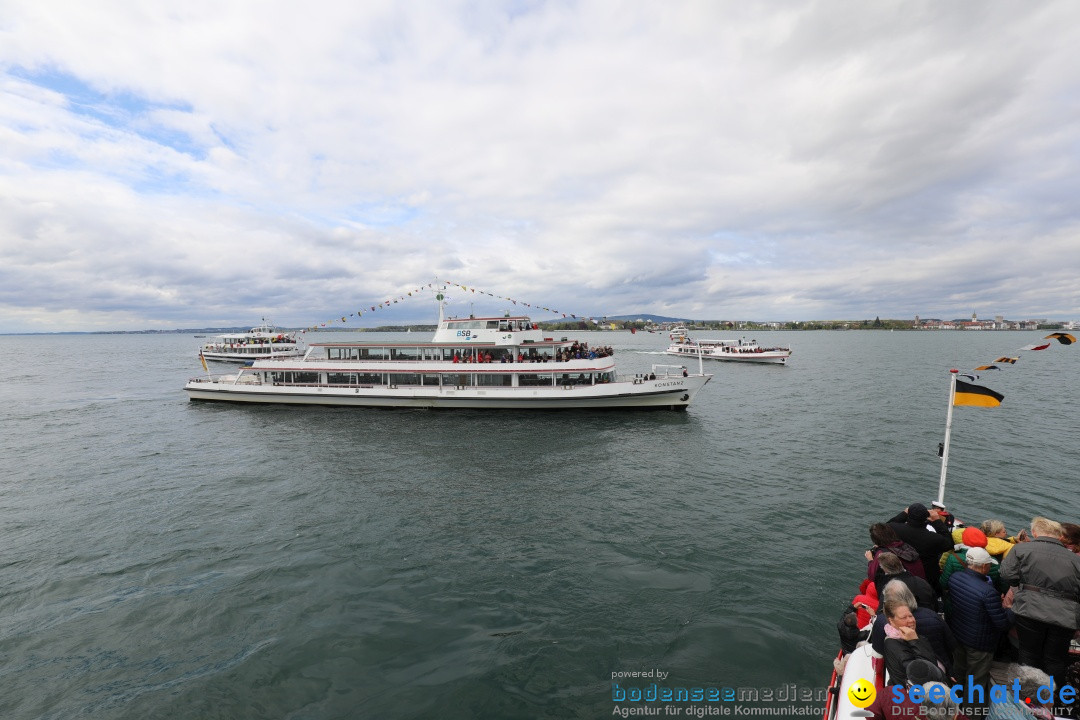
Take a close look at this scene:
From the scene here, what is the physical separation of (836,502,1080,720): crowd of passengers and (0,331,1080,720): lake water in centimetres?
328

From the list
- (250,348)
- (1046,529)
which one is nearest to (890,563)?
(1046,529)

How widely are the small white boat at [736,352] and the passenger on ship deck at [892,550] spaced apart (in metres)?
64.7

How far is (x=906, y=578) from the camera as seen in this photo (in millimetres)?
6164

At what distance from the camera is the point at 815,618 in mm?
10703

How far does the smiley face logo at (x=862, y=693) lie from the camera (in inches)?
221

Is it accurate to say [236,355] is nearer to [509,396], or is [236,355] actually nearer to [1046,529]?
[509,396]

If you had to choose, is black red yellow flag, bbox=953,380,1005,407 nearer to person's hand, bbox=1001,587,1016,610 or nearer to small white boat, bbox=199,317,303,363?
person's hand, bbox=1001,587,1016,610

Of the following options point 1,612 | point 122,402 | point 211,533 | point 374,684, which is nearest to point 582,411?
point 211,533

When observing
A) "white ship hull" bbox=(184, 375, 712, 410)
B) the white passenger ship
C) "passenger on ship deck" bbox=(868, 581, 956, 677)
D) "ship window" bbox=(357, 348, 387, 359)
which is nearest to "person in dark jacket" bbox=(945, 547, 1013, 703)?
"passenger on ship deck" bbox=(868, 581, 956, 677)

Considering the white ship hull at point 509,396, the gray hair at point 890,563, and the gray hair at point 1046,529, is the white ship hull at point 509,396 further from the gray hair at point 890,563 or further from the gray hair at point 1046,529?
the gray hair at point 890,563

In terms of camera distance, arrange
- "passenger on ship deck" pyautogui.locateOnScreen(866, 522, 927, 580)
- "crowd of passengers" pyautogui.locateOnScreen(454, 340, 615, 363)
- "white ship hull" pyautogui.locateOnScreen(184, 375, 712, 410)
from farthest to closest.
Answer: "crowd of passengers" pyautogui.locateOnScreen(454, 340, 615, 363)
"white ship hull" pyautogui.locateOnScreen(184, 375, 712, 410)
"passenger on ship deck" pyautogui.locateOnScreen(866, 522, 927, 580)

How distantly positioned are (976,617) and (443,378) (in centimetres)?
3323

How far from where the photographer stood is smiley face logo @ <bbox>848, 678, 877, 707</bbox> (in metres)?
5.62

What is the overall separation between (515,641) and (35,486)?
81.3 ft
